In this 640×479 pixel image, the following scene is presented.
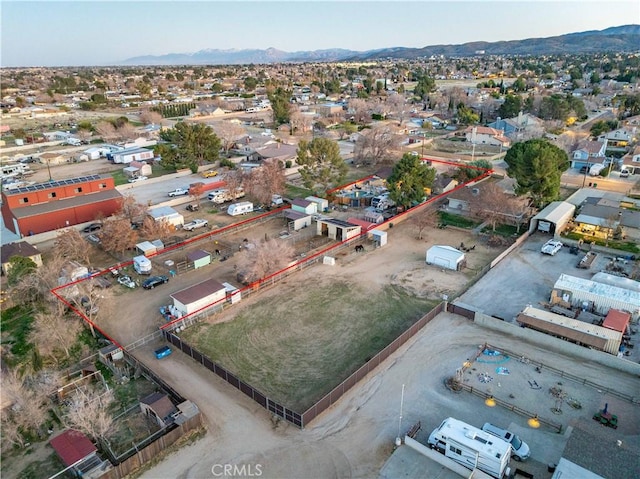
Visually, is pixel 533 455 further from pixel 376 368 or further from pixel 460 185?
pixel 460 185

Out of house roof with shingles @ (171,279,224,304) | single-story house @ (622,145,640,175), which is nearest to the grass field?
house roof with shingles @ (171,279,224,304)

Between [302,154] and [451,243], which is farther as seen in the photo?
[302,154]

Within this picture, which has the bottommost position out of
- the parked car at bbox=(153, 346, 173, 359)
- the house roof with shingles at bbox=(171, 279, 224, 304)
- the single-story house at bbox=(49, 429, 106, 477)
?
the parked car at bbox=(153, 346, 173, 359)

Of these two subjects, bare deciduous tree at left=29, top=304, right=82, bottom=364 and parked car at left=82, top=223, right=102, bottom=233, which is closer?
bare deciduous tree at left=29, top=304, right=82, bottom=364

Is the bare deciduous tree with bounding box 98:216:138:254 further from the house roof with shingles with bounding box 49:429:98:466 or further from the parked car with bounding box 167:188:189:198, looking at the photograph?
the house roof with shingles with bounding box 49:429:98:466

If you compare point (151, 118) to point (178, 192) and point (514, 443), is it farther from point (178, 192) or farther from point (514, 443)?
point (514, 443)

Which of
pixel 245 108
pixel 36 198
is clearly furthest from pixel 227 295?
pixel 245 108

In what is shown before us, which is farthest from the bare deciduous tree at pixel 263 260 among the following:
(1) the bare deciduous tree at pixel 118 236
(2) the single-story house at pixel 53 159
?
(2) the single-story house at pixel 53 159
